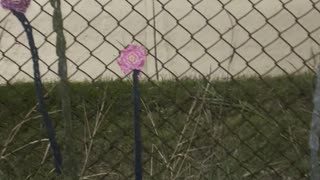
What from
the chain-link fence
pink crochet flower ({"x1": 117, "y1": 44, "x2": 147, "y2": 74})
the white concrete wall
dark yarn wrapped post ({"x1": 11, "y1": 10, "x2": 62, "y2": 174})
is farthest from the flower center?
the white concrete wall

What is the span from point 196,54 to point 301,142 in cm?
123

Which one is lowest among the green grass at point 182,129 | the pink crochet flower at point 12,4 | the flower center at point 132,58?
the green grass at point 182,129

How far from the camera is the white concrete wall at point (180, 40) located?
13.8ft

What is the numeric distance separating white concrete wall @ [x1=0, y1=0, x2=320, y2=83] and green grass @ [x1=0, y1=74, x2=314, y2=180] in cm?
21

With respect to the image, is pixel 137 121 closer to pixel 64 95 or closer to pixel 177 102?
pixel 64 95

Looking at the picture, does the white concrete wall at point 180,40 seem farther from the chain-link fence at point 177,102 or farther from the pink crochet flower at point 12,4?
the pink crochet flower at point 12,4

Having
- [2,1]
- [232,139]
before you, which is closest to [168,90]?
[232,139]

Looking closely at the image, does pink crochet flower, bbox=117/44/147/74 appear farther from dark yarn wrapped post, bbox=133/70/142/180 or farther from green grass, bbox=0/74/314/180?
green grass, bbox=0/74/314/180

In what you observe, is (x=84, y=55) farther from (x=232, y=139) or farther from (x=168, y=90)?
(x=232, y=139)

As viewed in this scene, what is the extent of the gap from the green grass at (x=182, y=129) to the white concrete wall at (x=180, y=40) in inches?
8.4

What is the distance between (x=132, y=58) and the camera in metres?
2.18

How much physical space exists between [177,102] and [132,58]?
165 centimetres

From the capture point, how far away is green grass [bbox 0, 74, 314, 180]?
3.06 meters

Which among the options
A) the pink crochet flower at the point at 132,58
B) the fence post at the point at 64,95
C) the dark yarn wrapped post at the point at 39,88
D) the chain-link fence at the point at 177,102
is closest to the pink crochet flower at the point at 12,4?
the dark yarn wrapped post at the point at 39,88
